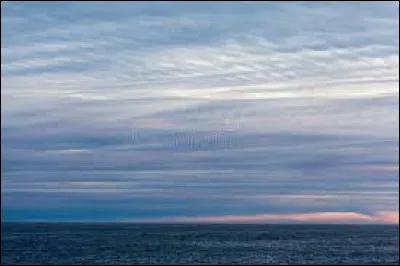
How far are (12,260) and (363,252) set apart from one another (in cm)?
5063

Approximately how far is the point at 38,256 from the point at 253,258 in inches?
1133

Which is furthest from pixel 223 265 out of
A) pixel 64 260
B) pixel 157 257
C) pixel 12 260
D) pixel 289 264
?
pixel 12 260

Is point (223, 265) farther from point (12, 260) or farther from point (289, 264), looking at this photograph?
point (12, 260)

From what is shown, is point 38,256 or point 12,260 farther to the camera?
point 38,256

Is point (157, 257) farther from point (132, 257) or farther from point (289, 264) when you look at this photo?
point (289, 264)

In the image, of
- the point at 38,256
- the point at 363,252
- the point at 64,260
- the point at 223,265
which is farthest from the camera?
the point at 363,252

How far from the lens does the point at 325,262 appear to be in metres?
94.3

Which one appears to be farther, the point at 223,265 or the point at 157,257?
the point at 157,257

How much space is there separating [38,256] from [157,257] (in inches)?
639

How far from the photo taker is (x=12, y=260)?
3836 inches

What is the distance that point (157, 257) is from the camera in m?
102

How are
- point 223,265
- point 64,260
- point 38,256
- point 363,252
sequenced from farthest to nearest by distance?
1. point 363,252
2. point 38,256
3. point 64,260
4. point 223,265

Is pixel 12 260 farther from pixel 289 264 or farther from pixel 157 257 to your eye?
pixel 289 264

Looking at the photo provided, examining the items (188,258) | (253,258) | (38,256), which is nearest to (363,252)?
(253,258)
